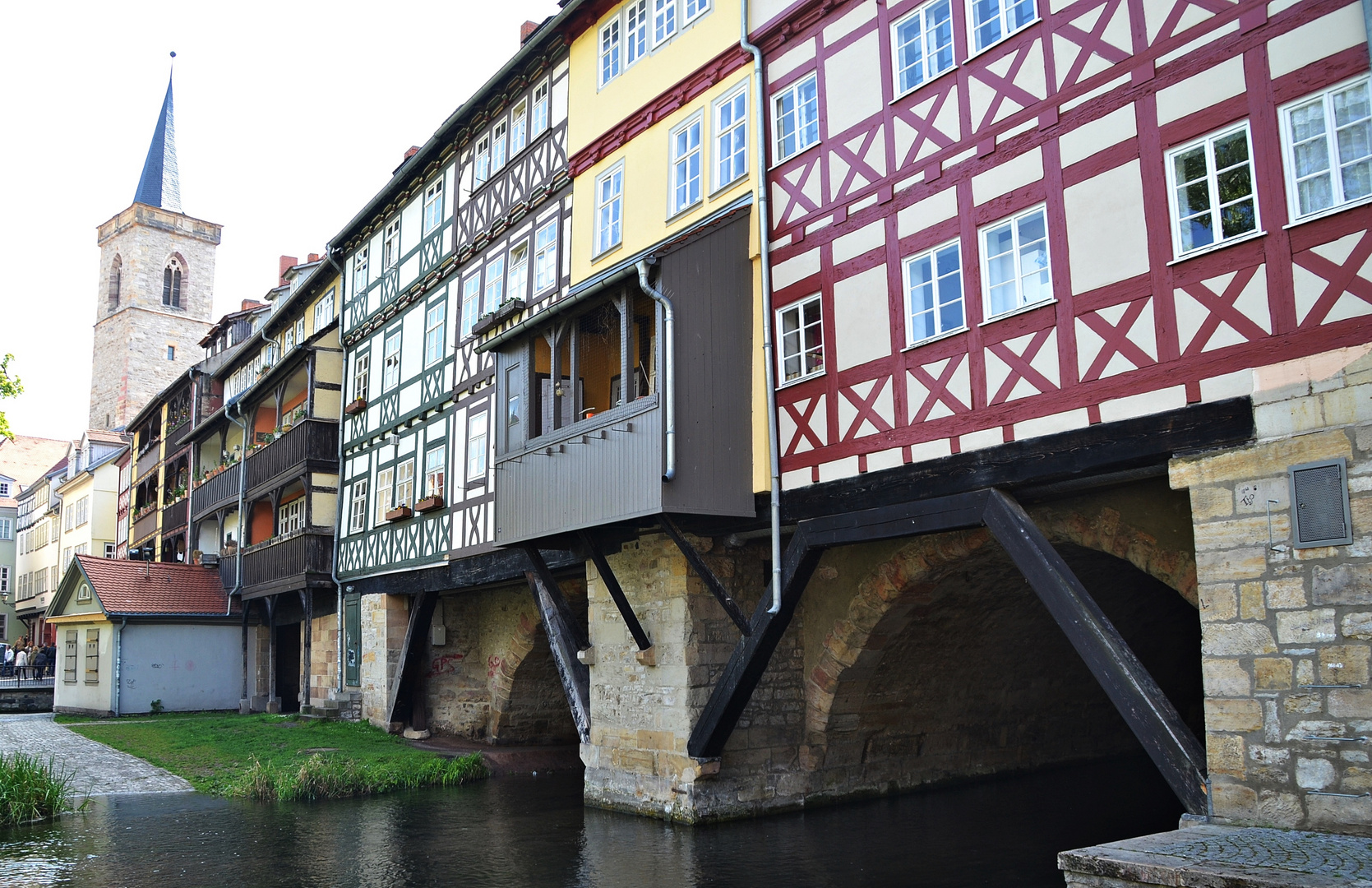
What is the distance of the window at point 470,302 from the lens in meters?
18.3

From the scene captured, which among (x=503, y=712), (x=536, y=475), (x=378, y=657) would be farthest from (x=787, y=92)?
(x=378, y=657)

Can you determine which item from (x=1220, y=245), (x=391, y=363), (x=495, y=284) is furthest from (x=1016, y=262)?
(x=391, y=363)

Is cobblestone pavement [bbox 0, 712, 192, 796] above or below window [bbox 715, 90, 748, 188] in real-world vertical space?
below

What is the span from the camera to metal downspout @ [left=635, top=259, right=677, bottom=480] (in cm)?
1102

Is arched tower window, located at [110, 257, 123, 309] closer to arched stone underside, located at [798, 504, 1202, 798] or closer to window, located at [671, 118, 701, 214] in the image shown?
window, located at [671, 118, 701, 214]

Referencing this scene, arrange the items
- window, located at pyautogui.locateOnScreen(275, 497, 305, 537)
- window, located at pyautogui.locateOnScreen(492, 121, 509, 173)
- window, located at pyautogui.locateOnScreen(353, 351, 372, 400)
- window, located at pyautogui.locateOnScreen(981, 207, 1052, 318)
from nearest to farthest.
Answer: window, located at pyautogui.locateOnScreen(981, 207, 1052, 318) → window, located at pyautogui.locateOnScreen(492, 121, 509, 173) → window, located at pyautogui.locateOnScreen(353, 351, 372, 400) → window, located at pyautogui.locateOnScreen(275, 497, 305, 537)

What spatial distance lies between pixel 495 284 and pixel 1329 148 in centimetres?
1288

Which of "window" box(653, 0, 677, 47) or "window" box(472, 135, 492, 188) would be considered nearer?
"window" box(653, 0, 677, 47)

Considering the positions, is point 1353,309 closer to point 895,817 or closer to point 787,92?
point 787,92

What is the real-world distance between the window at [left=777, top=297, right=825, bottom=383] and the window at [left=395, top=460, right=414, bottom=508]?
1018 cm

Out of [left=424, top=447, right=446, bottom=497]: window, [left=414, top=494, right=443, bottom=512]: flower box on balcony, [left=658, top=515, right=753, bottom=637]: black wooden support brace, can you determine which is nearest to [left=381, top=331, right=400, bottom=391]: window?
[left=424, top=447, right=446, bottom=497]: window

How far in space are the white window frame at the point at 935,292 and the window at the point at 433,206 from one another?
470 inches

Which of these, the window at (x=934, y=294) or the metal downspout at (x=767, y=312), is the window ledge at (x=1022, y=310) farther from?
the metal downspout at (x=767, y=312)

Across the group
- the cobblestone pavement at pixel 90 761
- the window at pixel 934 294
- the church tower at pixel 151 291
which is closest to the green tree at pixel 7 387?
the cobblestone pavement at pixel 90 761
